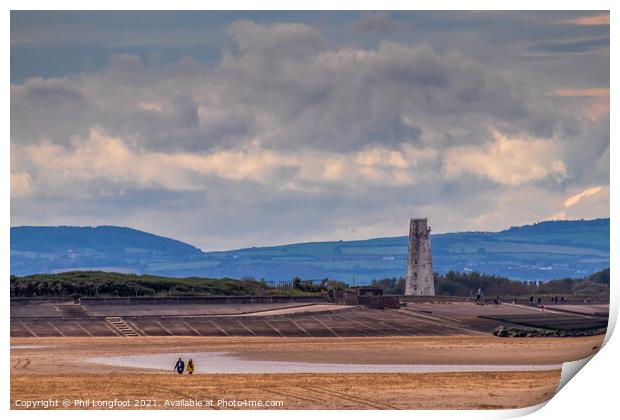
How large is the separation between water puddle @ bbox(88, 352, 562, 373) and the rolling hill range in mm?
21783

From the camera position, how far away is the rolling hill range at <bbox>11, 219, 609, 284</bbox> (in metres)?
94.5

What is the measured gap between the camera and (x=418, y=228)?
9425 centimetres

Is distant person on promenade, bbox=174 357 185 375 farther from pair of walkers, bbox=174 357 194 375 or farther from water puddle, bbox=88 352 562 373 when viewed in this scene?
water puddle, bbox=88 352 562 373

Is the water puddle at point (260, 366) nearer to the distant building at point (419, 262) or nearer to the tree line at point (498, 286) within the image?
the distant building at point (419, 262)

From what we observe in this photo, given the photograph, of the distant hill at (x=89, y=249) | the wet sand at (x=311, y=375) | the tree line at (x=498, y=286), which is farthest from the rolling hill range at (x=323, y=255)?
the wet sand at (x=311, y=375)

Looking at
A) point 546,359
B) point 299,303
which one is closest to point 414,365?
point 546,359

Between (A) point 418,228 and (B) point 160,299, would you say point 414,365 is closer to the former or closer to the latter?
(B) point 160,299

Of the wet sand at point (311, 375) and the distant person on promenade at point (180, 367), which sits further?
the distant person on promenade at point (180, 367)

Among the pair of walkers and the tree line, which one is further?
the tree line

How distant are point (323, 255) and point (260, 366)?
6524 centimetres

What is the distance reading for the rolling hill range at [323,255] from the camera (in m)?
94.5

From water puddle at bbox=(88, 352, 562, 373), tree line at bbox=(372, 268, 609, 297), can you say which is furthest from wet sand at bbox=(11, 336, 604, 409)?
tree line at bbox=(372, 268, 609, 297)

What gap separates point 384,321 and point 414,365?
580 inches

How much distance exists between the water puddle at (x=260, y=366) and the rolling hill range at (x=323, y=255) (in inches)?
858
